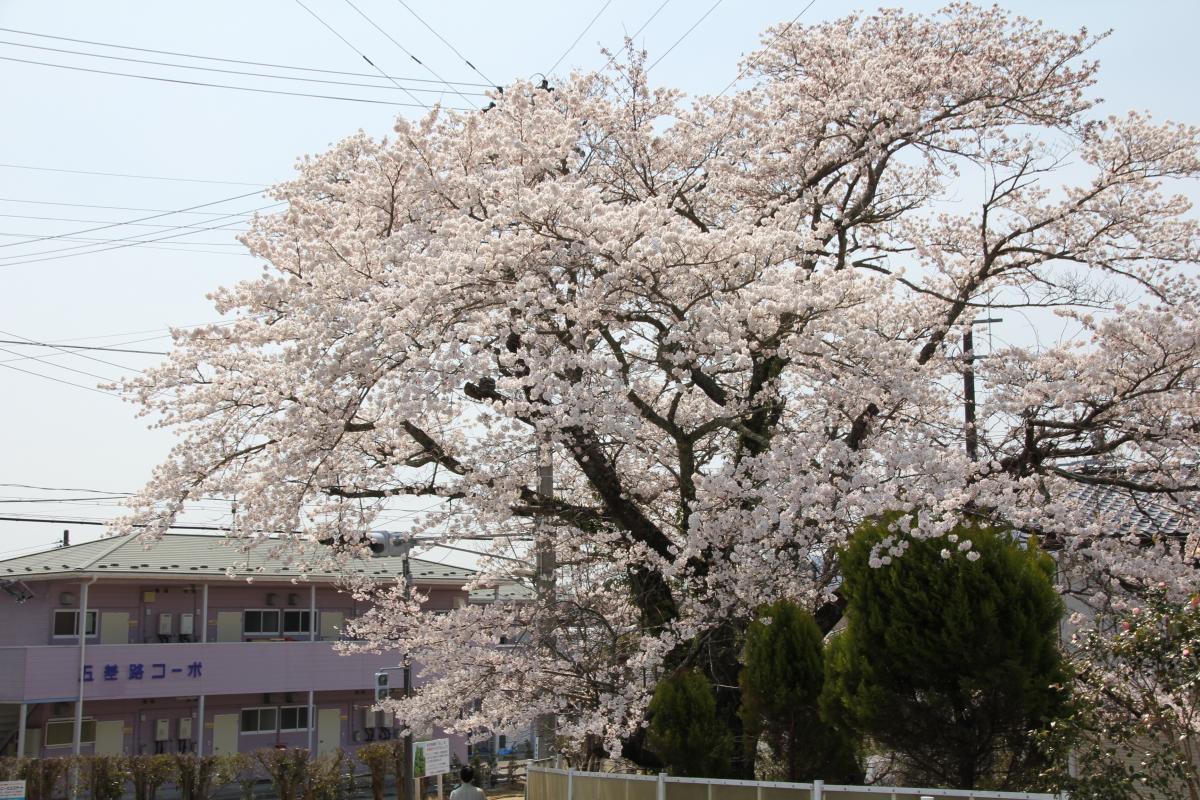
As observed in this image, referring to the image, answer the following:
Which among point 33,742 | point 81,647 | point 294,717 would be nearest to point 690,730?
point 81,647

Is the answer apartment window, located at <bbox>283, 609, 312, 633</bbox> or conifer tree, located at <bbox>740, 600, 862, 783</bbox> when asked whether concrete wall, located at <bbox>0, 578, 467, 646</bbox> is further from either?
conifer tree, located at <bbox>740, 600, 862, 783</bbox>

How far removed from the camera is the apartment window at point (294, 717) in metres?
27.4

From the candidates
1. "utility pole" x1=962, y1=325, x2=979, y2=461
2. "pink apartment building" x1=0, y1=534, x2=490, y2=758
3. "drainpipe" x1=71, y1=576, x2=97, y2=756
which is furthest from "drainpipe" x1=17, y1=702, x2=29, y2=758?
"utility pole" x1=962, y1=325, x2=979, y2=461

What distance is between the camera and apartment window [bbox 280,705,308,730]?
27406mm

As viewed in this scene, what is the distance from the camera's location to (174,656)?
25.0m

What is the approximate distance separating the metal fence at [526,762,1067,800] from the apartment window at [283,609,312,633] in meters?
15.0

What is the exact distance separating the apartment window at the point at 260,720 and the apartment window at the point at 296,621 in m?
1.97

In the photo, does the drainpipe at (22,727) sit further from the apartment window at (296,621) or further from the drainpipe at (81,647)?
the apartment window at (296,621)

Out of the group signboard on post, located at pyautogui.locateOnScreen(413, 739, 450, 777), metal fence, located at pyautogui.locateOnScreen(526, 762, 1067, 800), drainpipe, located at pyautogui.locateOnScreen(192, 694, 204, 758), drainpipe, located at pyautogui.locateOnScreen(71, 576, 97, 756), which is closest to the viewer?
metal fence, located at pyautogui.locateOnScreen(526, 762, 1067, 800)

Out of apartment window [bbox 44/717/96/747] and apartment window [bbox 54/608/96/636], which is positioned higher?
apartment window [bbox 54/608/96/636]

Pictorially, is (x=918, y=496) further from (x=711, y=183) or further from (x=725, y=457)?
(x=711, y=183)

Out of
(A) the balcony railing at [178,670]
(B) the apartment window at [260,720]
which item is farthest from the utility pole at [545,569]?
(B) the apartment window at [260,720]

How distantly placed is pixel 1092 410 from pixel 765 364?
319 centimetres

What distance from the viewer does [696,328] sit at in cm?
1033
